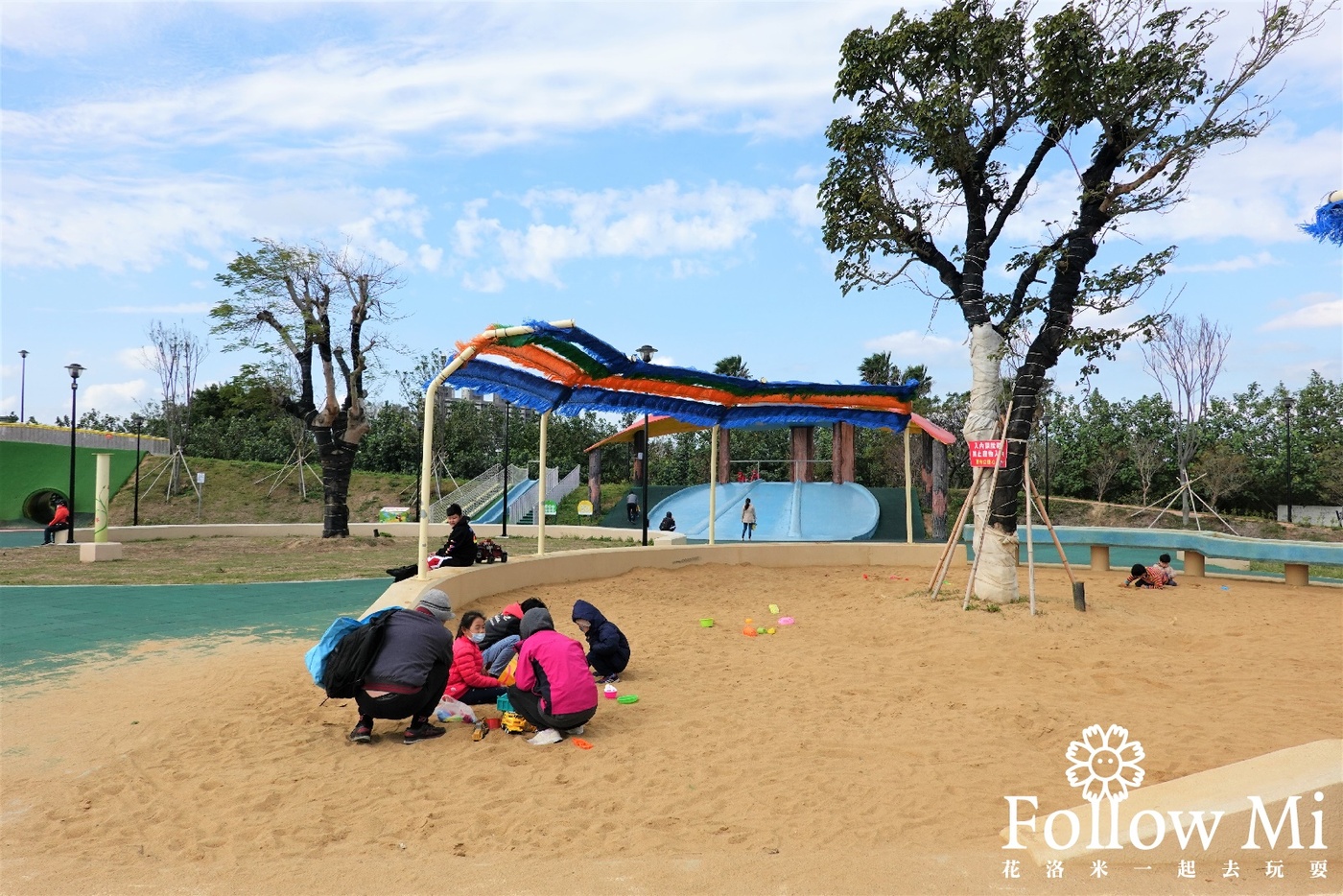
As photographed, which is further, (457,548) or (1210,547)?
(1210,547)

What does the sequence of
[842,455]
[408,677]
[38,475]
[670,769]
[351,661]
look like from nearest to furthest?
1. [670,769]
2. [351,661]
3. [408,677]
4. [38,475]
5. [842,455]

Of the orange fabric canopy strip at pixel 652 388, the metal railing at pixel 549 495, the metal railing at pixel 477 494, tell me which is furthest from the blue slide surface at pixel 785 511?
the orange fabric canopy strip at pixel 652 388

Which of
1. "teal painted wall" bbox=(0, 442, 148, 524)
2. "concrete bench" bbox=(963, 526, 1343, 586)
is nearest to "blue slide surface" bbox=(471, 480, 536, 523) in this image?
"teal painted wall" bbox=(0, 442, 148, 524)

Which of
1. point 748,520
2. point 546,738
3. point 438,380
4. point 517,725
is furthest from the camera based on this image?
point 748,520

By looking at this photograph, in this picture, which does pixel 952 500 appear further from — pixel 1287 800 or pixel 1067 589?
pixel 1287 800

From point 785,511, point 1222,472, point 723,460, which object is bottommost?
point 785,511

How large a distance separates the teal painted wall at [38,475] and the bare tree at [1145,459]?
3904 centimetres

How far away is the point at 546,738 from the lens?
5914 millimetres

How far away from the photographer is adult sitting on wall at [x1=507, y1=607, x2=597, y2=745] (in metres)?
5.93

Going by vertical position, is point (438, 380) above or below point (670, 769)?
above

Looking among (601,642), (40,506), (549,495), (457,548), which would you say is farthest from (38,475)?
(601,642)

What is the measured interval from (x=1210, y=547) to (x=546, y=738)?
14.6m

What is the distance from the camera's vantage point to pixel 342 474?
2377 cm

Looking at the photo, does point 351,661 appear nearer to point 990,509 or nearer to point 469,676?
point 469,676
